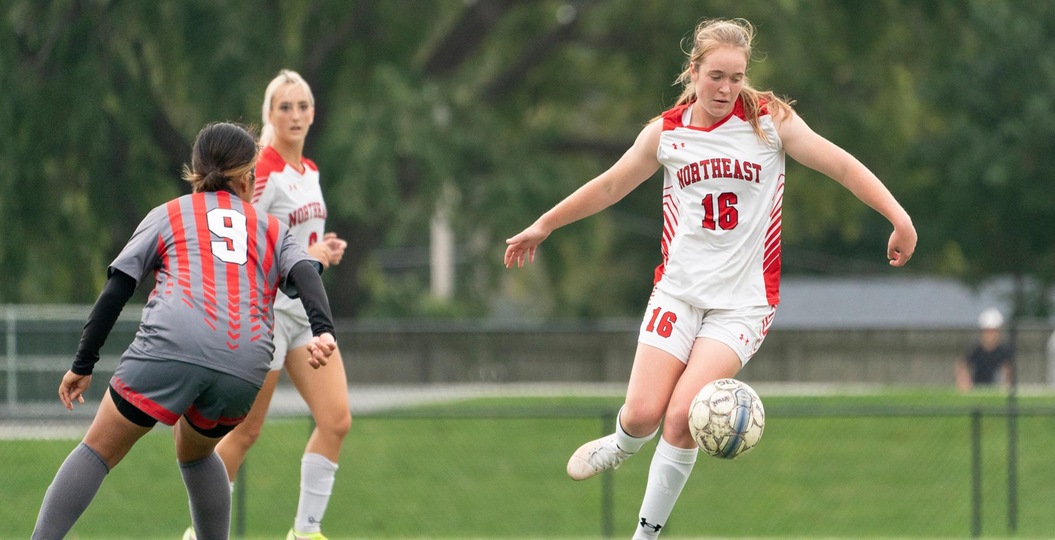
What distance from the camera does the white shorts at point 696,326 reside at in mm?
6020

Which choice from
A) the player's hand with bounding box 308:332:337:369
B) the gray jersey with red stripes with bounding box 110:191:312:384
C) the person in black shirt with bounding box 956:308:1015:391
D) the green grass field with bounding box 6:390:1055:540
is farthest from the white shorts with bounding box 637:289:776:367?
the person in black shirt with bounding box 956:308:1015:391

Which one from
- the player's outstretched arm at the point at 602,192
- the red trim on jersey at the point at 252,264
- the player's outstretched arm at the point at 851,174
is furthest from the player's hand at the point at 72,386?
the player's outstretched arm at the point at 851,174

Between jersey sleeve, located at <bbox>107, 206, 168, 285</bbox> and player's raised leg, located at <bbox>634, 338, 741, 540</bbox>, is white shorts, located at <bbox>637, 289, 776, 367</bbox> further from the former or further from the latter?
jersey sleeve, located at <bbox>107, 206, 168, 285</bbox>

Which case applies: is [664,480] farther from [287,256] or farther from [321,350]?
[287,256]

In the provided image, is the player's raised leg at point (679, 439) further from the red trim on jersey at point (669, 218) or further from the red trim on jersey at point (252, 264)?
the red trim on jersey at point (252, 264)

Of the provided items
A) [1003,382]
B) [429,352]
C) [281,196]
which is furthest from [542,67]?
[281,196]

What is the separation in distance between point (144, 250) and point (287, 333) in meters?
1.55

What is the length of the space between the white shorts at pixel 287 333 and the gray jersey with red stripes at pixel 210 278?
1279 millimetres

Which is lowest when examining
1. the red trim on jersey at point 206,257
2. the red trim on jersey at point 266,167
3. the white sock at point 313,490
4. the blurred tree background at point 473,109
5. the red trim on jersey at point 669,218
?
the white sock at point 313,490

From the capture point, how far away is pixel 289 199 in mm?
6945

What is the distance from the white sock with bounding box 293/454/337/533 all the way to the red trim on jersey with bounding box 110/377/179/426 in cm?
163

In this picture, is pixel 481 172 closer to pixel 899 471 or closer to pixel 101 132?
pixel 101 132

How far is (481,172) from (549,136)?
369 cm

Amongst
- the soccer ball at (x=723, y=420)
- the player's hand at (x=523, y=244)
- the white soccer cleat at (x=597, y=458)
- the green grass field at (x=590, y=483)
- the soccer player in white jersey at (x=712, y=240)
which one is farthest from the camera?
the green grass field at (x=590, y=483)
